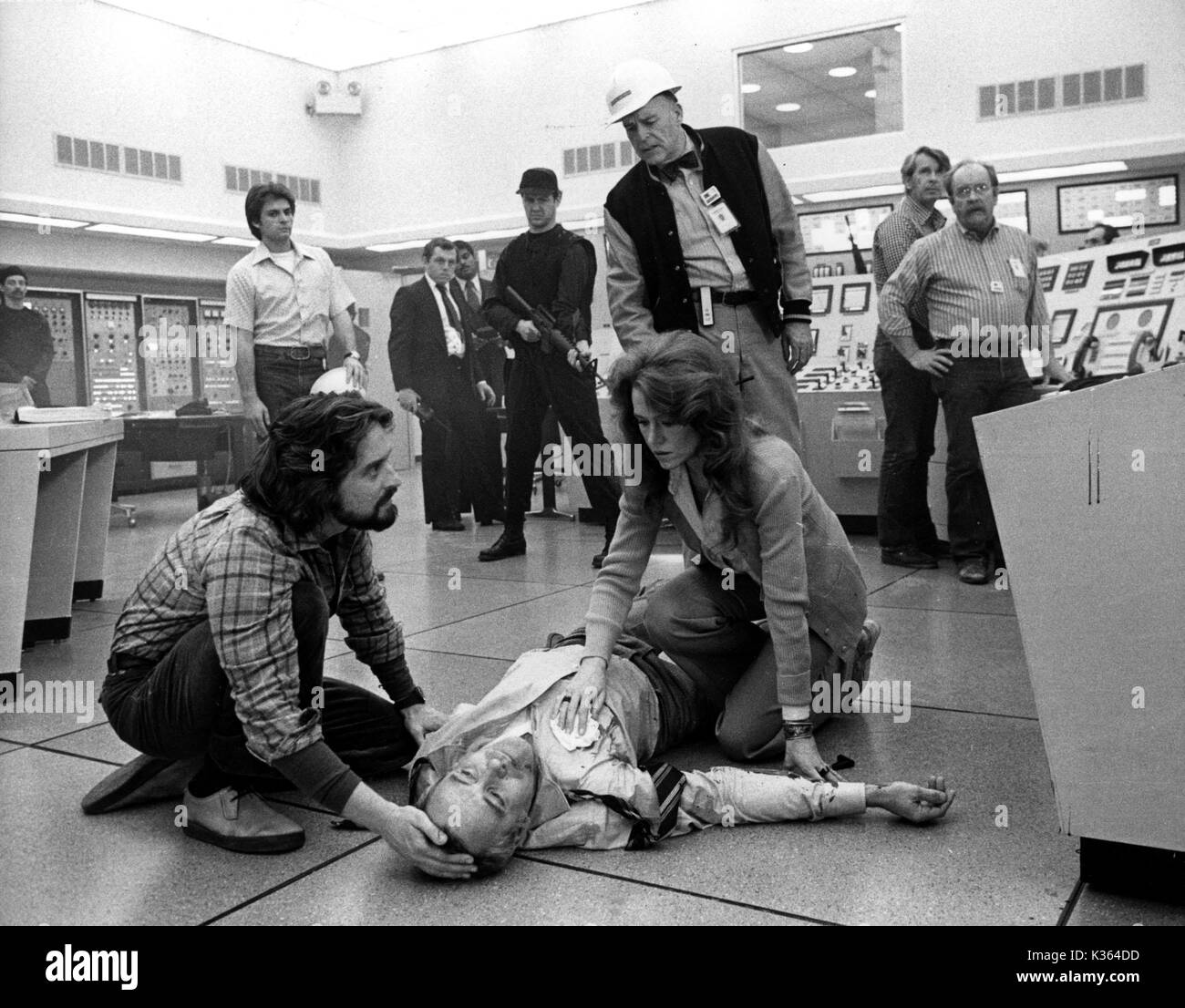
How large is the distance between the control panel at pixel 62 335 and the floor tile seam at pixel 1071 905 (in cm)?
1048

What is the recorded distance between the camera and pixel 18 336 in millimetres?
7355

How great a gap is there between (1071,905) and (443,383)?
515 centimetres

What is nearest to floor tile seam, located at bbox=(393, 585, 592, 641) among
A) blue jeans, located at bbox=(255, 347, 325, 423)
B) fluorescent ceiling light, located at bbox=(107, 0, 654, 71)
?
blue jeans, located at bbox=(255, 347, 325, 423)

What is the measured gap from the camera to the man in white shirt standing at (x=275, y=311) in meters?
4.34

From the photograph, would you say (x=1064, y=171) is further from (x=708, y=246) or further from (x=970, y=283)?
(x=708, y=246)

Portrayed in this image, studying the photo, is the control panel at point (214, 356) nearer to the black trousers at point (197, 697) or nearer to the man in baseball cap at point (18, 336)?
the man in baseball cap at point (18, 336)

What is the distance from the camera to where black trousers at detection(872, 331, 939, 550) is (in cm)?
449

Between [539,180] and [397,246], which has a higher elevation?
[397,246]

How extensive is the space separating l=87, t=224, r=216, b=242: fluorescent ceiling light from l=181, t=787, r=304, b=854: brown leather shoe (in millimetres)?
9490

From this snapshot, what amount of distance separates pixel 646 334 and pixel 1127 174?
23.2 ft

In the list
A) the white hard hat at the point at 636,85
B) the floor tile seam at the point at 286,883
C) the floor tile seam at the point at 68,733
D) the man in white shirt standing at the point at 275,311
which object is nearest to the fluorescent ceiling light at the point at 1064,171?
the man in white shirt standing at the point at 275,311

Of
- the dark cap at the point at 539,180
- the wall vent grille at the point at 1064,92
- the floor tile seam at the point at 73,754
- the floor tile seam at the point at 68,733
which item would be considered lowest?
the floor tile seam at the point at 73,754

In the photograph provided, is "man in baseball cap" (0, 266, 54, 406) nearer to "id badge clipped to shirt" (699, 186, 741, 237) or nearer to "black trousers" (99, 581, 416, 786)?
"id badge clipped to shirt" (699, 186, 741, 237)

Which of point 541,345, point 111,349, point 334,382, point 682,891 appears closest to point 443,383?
point 541,345
